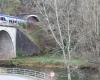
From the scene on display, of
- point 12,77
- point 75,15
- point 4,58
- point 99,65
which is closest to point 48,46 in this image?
point 4,58

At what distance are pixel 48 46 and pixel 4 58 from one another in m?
10.1

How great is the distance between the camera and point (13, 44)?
2448 inches

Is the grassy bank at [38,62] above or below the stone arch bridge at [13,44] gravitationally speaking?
below

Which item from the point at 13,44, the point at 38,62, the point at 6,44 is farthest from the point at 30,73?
the point at 6,44

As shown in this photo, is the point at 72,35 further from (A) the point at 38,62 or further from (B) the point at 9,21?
(B) the point at 9,21

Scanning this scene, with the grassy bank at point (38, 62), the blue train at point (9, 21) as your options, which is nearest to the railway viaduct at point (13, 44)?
the blue train at point (9, 21)

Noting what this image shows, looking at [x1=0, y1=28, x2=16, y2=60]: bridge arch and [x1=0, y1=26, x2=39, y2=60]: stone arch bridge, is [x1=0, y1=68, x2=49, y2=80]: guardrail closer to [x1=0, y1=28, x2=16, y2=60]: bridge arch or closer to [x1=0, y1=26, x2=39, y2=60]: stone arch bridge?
[x1=0, y1=28, x2=16, y2=60]: bridge arch

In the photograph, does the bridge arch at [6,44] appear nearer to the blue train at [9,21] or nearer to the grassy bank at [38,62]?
the blue train at [9,21]

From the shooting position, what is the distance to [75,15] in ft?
155

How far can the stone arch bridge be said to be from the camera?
61325 millimetres

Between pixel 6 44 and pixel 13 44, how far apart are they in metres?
1.98

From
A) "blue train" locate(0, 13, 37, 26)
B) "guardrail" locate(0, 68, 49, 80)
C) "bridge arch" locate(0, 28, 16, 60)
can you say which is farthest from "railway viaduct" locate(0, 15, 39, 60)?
"guardrail" locate(0, 68, 49, 80)

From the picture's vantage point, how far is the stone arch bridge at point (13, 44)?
2414 inches

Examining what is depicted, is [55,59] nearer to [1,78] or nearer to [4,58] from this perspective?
[4,58]
